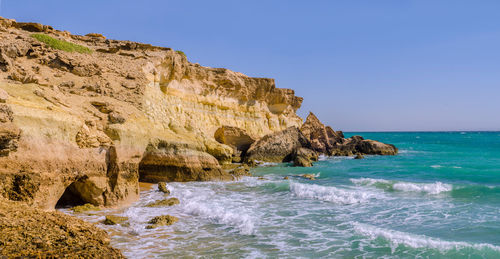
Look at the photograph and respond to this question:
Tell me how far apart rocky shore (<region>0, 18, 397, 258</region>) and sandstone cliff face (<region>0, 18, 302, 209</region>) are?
29mm

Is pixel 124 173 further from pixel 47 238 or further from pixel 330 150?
pixel 330 150

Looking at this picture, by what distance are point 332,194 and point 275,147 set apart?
44.9 ft

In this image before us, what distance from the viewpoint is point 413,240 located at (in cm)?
746

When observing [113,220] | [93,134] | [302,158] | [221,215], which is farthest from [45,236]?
[302,158]

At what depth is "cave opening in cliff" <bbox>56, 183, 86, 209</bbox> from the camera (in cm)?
907

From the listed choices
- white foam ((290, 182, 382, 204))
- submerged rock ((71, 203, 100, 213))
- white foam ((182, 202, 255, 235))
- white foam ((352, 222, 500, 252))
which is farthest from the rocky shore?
white foam ((352, 222, 500, 252))

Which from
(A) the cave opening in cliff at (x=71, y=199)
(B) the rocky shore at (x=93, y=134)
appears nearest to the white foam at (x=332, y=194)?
(B) the rocky shore at (x=93, y=134)

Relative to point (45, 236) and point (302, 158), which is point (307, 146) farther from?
point (45, 236)

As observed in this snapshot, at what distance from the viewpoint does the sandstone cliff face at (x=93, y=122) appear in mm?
7340

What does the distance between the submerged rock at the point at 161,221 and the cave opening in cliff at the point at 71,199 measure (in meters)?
2.43

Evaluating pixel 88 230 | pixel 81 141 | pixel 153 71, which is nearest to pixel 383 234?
pixel 88 230

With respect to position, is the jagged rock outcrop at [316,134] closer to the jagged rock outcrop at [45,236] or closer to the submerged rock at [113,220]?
the submerged rock at [113,220]

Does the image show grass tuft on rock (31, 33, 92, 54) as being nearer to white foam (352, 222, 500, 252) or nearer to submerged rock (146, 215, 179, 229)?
submerged rock (146, 215, 179, 229)

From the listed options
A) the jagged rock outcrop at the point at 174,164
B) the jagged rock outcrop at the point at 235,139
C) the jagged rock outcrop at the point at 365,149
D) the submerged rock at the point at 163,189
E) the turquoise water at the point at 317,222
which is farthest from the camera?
the jagged rock outcrop at the point at 365,149
